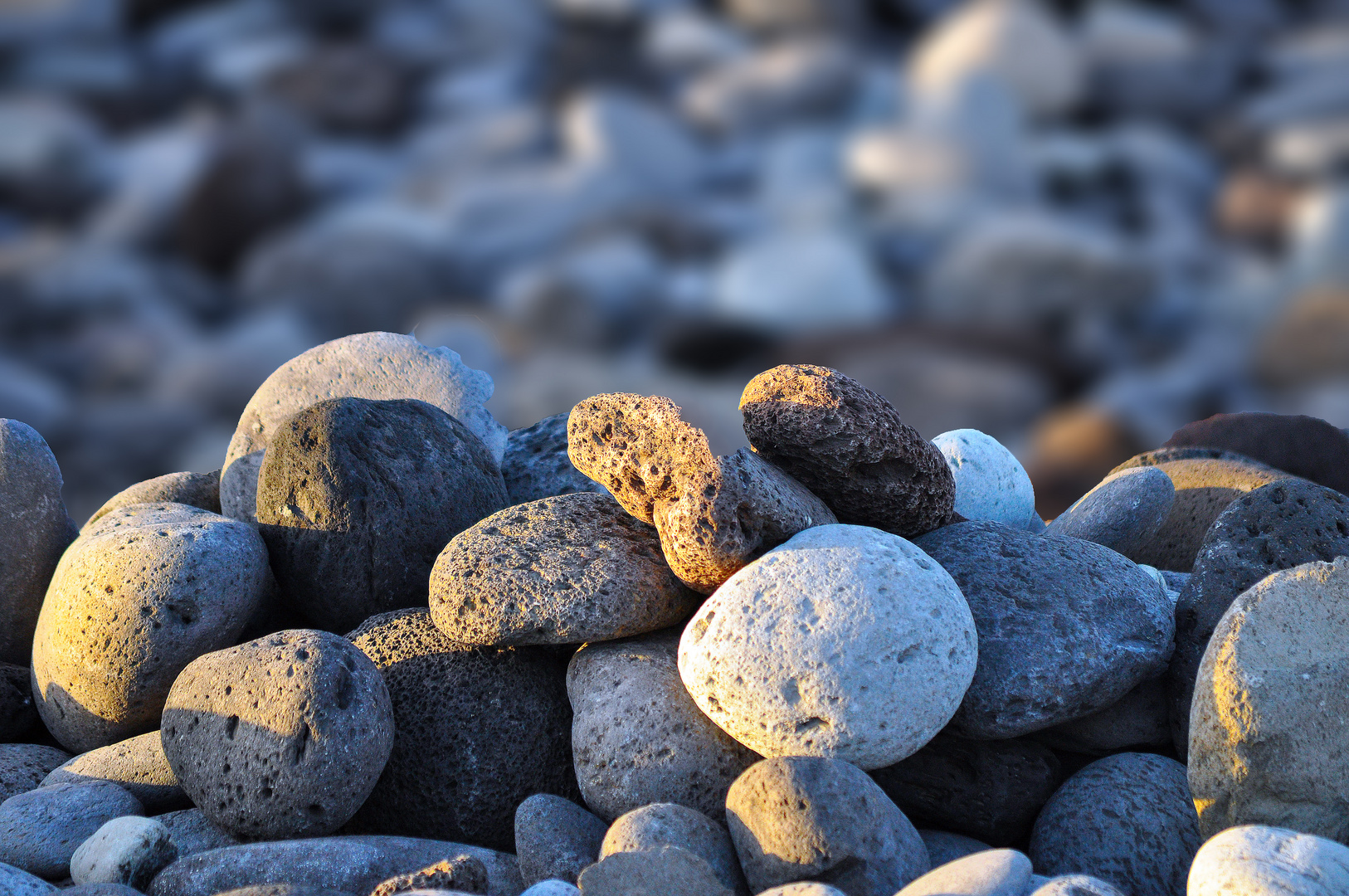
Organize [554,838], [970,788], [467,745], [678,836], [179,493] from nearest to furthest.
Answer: [678,836]
[554,838]
[970,788]
[467,745]
[179,493]

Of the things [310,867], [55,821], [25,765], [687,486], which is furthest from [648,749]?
[25,765]

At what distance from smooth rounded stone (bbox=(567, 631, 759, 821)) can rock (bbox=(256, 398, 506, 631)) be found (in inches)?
30.1

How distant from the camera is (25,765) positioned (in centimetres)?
344

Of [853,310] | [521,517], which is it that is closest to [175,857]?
[521,517]

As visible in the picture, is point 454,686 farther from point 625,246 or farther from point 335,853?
point 625,246

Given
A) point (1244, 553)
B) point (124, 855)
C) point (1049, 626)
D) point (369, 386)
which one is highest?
point (369, 386)

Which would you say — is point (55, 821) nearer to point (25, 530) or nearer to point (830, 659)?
point (25, 530)

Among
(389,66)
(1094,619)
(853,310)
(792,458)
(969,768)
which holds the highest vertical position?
(389,66)

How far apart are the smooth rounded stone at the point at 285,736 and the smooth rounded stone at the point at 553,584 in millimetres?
287

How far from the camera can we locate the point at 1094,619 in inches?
121

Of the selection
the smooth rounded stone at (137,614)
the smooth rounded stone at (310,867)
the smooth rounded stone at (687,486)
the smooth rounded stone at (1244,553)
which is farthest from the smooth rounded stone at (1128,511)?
the smooth rounded stone at (137,614)

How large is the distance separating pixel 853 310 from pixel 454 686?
46.2 ft

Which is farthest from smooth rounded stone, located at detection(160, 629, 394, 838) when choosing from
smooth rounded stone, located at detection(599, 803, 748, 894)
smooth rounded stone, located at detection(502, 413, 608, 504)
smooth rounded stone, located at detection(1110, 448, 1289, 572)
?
smooth rounded stone, located at detection(1110, 448, 1289, 572)

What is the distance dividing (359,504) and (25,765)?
1.18m
